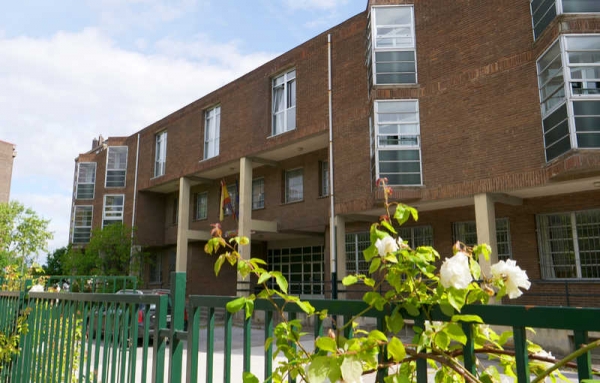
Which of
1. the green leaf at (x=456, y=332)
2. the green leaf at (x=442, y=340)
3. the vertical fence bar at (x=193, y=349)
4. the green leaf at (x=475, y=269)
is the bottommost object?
the vertical fence bar at (x=193, y=349)

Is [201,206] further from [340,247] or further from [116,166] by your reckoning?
[340,247]

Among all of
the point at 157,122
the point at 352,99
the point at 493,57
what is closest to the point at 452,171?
the point at 493,57

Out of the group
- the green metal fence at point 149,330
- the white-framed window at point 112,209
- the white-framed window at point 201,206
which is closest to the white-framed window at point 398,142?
the green metal fence at point 149,330

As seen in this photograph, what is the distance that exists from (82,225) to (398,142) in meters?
26.5

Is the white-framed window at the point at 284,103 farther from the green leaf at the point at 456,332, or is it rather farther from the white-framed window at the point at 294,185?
the green leaf at the point at 456,332

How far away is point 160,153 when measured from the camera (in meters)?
27.0

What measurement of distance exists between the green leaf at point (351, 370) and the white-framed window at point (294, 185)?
1917 centimetres

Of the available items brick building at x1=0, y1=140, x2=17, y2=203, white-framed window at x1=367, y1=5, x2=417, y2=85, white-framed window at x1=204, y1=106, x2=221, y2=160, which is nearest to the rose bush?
white-framed window at x1=367, y1=5, x2=417, y2=85

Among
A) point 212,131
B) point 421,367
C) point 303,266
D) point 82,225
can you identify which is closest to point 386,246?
point 421,367

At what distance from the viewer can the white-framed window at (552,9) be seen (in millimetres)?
11438

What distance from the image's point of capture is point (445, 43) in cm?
1454

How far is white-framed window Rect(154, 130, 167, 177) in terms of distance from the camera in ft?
87.0

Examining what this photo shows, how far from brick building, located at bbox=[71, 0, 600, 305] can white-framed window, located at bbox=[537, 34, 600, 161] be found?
0.11ft

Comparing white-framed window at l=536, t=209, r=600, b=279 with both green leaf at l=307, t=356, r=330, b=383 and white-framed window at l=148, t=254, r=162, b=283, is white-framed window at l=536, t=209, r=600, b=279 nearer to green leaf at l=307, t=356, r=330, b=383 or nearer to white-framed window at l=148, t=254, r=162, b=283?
green leaf at l=307, t=356, r=330, b=383
